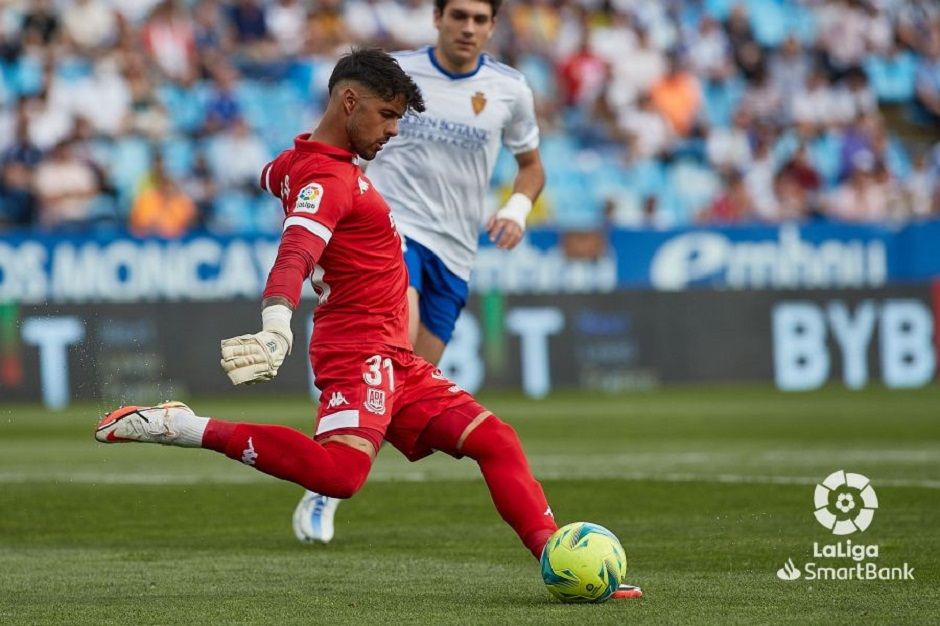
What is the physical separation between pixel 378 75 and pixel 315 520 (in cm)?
272

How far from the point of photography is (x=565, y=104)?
23.1 m

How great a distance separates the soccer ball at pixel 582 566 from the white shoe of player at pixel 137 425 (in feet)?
4.66

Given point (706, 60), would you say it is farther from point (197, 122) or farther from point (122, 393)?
point (122, 393)

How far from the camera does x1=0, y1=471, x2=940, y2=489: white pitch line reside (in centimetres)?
1008

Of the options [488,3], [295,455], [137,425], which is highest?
[488,3]

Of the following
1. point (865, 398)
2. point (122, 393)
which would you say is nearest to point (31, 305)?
point (122, 393)

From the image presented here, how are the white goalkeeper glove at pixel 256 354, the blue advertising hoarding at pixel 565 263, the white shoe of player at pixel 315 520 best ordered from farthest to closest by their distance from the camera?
1. the blue advertising hoarding at pixel 565 263
2. the white shoe of player at pixel 315 520
3. the white goalkeeper glove at pixel 256 354

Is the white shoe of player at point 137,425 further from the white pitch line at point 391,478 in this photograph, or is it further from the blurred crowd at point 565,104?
the blurred crowd at point 565,104

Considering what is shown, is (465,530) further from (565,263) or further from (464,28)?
(565,263)

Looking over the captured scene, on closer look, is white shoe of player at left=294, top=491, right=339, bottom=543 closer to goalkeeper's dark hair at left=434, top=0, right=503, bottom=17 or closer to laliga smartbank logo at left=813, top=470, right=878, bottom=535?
laliga smartbank logo at left=813, top=470, right=878, bottom=535

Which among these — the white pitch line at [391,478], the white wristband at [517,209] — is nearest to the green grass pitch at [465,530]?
the white pitch line at [391,478]

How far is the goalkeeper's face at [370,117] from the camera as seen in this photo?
6.03m

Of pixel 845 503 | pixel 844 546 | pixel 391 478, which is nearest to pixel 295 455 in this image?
pixel 844 546

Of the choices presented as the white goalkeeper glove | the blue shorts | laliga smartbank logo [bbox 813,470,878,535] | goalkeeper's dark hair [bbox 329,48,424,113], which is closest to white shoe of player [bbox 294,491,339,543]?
the blue shorts
